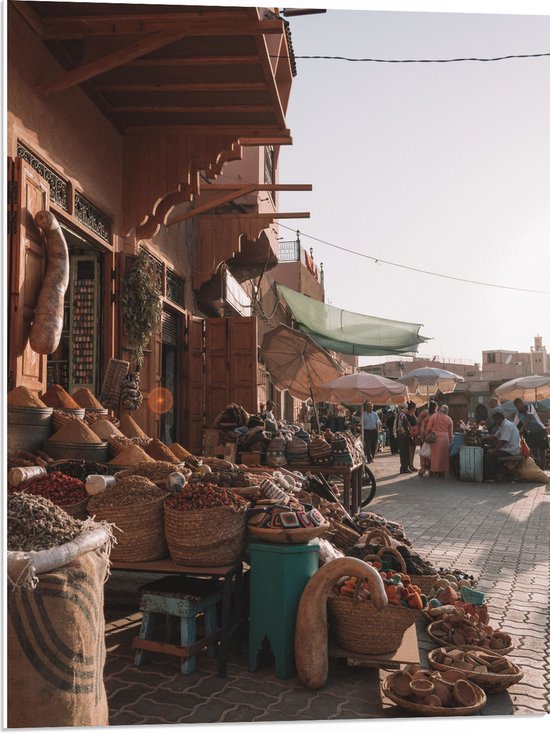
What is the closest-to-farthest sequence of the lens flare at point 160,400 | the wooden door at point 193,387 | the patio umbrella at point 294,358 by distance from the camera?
1. the lens flare at point 160,400
2. the wooden door at point 193,387
3. the patio umbrella at point 294,358

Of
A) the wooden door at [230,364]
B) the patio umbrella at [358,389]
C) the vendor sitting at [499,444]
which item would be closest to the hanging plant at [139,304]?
the wooden door at [230,364]

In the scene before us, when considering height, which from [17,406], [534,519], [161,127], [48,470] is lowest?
[534,519]

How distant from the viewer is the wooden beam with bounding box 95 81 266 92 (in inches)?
228

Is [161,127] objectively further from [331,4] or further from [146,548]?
[146,548]

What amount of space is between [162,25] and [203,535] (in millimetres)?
3660

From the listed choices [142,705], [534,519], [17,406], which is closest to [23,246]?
[17,406]

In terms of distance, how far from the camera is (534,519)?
8289 millimetres

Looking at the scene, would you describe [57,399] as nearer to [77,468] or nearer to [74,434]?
[74,434]

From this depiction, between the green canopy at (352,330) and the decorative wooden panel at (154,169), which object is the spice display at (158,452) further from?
the green canopy at (352,330)

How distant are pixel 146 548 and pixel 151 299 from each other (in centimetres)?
392

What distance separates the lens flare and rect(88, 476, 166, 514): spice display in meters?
4.16

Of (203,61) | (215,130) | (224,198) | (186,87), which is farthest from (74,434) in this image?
(224,198)

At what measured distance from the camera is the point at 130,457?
470cm

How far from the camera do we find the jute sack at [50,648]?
1.76m
